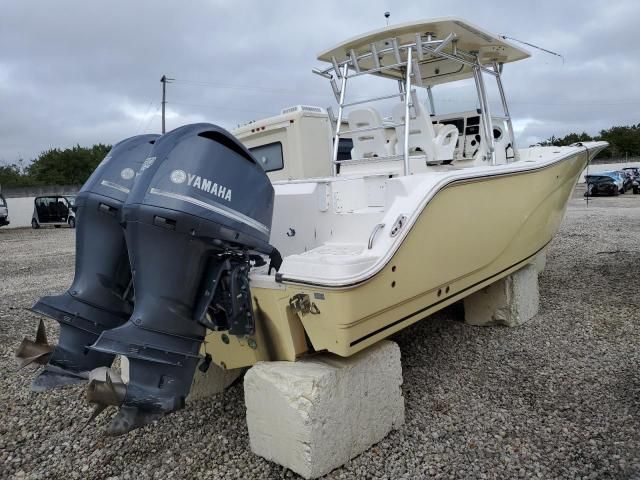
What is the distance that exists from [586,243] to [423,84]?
5378 mm

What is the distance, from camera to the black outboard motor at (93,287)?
287 cm

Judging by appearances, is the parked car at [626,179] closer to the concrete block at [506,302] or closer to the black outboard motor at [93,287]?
the concrete block at [506,302]

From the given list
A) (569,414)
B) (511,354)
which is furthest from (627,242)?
(569,414)

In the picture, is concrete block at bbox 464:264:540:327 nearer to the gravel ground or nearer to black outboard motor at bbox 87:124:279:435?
the gravel ground

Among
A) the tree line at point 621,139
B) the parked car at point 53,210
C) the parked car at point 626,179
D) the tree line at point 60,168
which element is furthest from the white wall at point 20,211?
the tree line at point 621,139

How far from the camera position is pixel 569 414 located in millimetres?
3248

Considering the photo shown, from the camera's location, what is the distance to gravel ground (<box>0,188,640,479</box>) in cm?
282

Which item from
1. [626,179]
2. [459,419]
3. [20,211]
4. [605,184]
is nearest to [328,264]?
[459,419]

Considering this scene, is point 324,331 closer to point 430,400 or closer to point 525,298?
point 430,400

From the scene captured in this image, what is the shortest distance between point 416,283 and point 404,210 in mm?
448

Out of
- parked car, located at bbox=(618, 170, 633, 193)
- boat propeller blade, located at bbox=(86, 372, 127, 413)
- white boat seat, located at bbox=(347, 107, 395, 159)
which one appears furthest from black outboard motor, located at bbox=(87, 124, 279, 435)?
parked car, located at bbox=(618, 170, 633, 193)

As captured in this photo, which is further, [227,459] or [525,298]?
[525,298]

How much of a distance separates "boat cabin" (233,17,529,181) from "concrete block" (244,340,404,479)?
1.53 m

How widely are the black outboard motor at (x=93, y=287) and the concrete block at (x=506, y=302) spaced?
3191 millimetres
